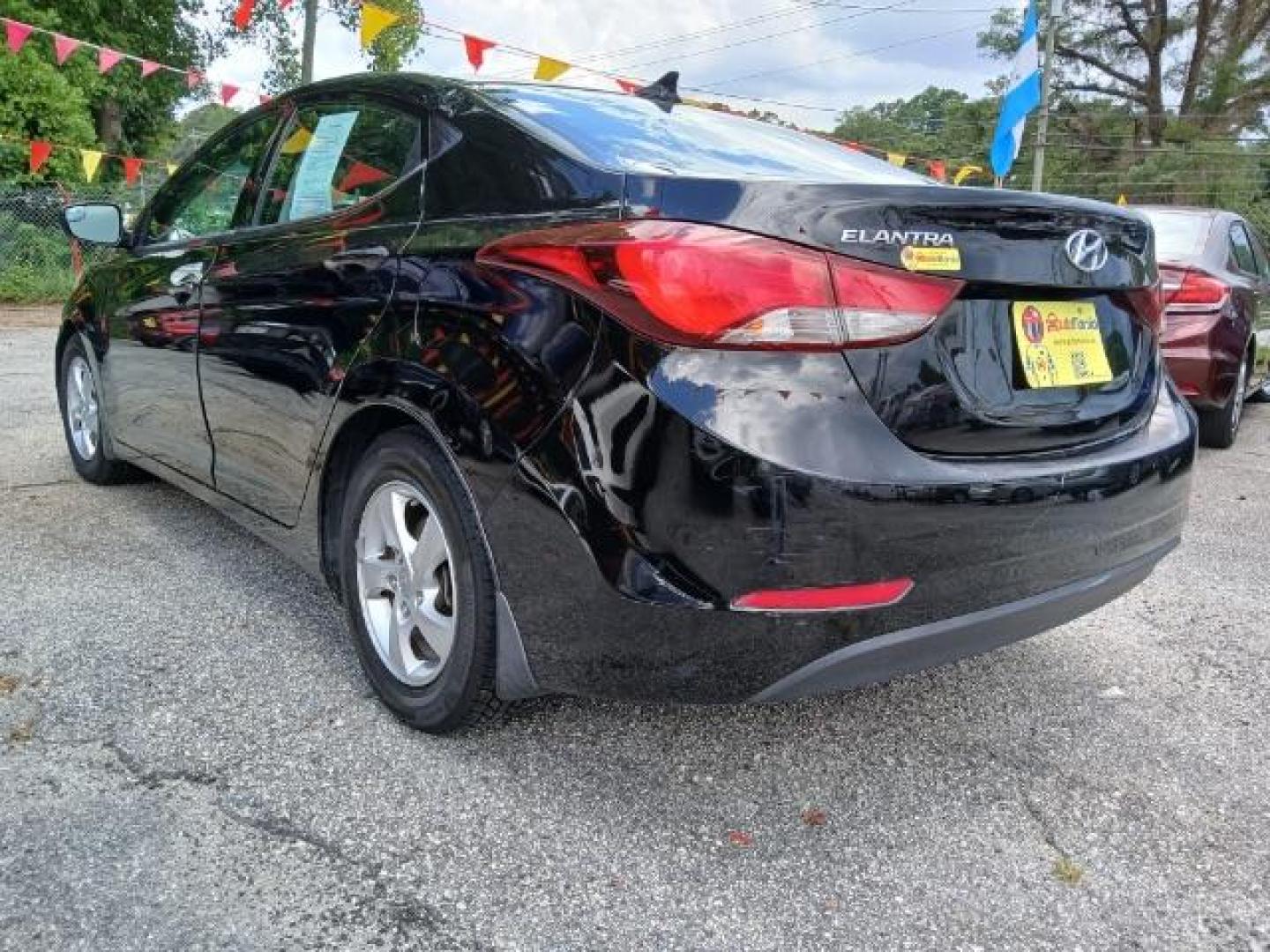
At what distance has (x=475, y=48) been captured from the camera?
36.7 feet

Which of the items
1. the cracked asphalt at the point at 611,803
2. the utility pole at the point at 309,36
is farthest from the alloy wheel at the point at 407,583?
the utility pole at the point at 309,36

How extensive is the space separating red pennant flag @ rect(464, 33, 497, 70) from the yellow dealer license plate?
33.3 ft

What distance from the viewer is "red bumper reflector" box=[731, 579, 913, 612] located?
1821mm

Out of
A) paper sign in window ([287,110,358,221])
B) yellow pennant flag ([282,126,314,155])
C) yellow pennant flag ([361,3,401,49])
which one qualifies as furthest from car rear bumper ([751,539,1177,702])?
yellow pennant flag ([361,3,401,49])

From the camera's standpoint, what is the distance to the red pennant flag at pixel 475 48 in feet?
36.4

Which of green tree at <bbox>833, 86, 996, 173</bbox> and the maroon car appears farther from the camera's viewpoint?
green tree at <bbox>833, 86, 996, 173</bbox>

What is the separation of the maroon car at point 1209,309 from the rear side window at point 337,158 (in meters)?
4.02

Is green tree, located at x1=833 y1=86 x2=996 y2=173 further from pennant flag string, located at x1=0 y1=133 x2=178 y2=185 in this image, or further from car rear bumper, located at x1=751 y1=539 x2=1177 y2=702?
car rear bumper, located at x1=751 y1=539 x2=1177 y2=702

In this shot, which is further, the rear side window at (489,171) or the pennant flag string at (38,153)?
the pennant flag string at (38,153)

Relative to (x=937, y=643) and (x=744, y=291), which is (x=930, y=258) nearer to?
(x=744, y=291)

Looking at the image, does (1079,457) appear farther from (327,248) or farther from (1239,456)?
(1239,456)

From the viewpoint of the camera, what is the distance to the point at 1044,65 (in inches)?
566

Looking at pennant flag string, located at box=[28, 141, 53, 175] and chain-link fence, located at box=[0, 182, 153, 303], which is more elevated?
pennant flag string, located at box=[28, 141, 53, 175]

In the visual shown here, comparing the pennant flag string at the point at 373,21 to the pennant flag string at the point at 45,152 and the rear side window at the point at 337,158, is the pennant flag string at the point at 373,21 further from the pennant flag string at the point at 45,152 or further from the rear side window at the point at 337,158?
the rear side window at the point at 337,158
